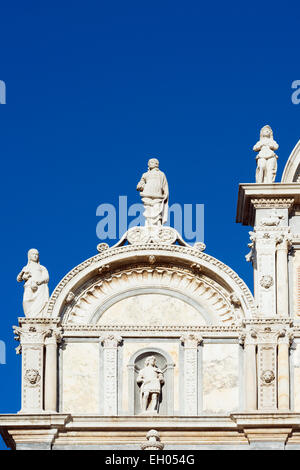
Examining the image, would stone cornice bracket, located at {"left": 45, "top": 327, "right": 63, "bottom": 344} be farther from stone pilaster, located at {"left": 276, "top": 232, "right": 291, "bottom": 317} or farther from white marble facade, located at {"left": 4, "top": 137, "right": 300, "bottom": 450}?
stone pilaster, located at {"left": 276, "top": 232, "right": 291, "bottom": 317}

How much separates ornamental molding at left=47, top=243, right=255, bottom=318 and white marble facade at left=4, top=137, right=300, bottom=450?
0.02 metres

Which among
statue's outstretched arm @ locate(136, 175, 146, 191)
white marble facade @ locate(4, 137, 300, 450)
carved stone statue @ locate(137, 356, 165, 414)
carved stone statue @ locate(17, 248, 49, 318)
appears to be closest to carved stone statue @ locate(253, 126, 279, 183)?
white marble facade @ locate(4, 137, 300, 450)

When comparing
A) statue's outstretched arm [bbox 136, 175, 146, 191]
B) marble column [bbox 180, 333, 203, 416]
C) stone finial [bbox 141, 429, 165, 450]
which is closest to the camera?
stone finial [bbox 141, 429, 165, 450]

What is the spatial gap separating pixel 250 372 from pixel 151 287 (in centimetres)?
229

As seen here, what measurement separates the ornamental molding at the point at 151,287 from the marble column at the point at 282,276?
68 cm

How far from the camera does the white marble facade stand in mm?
40406

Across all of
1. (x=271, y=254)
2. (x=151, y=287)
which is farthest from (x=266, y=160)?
(x=151, y=287)

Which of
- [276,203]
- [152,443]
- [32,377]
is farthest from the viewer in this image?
[276,203]

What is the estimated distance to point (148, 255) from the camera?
41562 mm

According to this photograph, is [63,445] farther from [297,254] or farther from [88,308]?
[297,254]

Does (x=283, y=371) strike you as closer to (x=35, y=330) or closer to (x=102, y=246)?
(x=102, y=246)

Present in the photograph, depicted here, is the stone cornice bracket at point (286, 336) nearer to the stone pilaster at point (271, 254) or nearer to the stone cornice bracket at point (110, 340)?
the stone pilaster at point (271, 254)

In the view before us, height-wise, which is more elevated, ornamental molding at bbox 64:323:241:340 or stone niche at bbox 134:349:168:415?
ornamental molding at bbox 64:323:241:340

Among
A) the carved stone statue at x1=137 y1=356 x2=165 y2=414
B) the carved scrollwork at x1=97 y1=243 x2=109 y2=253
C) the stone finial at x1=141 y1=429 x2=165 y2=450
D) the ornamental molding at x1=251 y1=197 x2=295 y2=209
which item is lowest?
the stone finial at x1=141 y1=429 x2=165 y2=450
